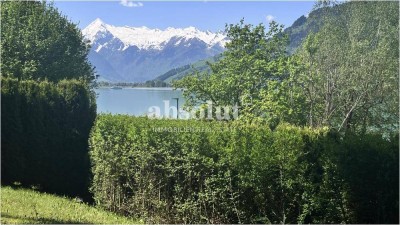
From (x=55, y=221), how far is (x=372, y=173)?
19.5ft

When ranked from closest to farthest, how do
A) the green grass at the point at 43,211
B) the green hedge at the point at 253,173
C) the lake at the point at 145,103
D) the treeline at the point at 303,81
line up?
the green hedge at the point at 253,173
the green grass at the point at 43,211
the lake at the point at 145,103
the treeline at the point at 303,81

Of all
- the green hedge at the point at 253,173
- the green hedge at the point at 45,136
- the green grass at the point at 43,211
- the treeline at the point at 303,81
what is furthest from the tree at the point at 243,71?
the green grass at the point at 43,211

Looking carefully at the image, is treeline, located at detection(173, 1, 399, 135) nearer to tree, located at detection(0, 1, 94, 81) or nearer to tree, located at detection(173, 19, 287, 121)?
tree, located at detection(173, 19, 287, 121)

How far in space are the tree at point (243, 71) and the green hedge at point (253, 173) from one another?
11082mm

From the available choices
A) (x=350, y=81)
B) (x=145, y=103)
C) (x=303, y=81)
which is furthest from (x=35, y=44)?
(x=145, y=103)

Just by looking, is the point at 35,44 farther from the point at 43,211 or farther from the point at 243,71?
the point at 43,211

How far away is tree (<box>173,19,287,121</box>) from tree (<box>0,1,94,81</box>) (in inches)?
439

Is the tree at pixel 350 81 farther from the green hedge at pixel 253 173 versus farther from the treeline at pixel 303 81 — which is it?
the green hedge at pixel 253 173

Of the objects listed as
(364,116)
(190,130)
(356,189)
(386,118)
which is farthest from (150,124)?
(386,118)

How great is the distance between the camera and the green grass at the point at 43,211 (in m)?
7.38

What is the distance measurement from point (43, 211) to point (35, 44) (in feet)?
80.5

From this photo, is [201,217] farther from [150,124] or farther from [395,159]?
[395,159]

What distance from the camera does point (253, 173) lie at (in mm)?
7828

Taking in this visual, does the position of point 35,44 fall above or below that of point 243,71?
above
